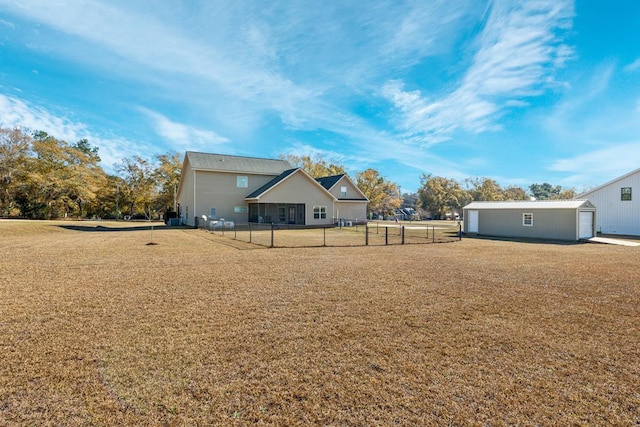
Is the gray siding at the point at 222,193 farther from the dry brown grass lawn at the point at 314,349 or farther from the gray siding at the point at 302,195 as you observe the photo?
the dry brown grass lawn at the point at 314,349

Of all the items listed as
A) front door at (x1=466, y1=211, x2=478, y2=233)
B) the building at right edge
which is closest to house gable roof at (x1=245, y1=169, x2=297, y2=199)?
front door at (x1=466, y1=211, x2=478, y2=233)

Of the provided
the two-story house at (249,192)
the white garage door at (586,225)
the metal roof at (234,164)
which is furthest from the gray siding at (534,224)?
the metal roof at (234,164)

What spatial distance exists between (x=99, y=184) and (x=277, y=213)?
27.1 meters

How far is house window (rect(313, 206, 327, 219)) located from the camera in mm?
28828

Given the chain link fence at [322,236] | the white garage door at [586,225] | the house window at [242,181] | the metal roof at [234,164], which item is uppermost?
the metal roof at [234,164]

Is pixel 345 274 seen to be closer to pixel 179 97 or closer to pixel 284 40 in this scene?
pixel 284 40

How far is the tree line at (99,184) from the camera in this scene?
34.5m

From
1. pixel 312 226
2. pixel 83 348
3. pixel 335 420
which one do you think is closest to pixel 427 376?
pixel 335 420

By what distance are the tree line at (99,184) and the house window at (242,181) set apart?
61.3ft

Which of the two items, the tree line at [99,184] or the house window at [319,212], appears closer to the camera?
the house window at [319,212]

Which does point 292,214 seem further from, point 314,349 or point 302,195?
point 314,349

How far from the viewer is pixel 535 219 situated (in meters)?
21.2

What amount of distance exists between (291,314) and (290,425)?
8.63 ft

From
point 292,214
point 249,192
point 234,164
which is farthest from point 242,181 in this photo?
point 292,214
